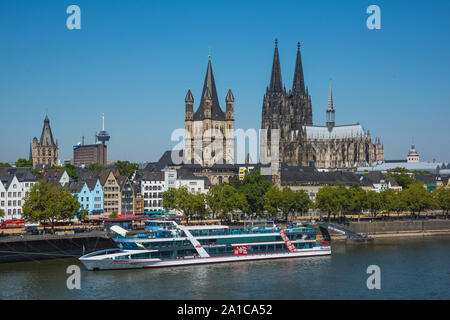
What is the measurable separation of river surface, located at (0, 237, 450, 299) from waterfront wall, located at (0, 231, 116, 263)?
5.21 ft

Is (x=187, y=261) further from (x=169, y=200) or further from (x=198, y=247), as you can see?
(x=169, y=200)

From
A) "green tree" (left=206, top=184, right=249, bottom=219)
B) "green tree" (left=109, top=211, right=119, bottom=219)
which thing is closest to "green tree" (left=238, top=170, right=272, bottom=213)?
"green tree" (left=206, top=184, right=249, bottom=219)

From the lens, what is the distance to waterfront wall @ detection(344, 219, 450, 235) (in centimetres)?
10125

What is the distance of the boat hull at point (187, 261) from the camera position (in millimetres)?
64750

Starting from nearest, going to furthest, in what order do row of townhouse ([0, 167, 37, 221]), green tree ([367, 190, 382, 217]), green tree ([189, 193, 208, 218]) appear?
row of townhouse ([0, 167, 37, 221]), green tree ([189, 193, 208, 218]), green tree ([367, 190, 382, 217])

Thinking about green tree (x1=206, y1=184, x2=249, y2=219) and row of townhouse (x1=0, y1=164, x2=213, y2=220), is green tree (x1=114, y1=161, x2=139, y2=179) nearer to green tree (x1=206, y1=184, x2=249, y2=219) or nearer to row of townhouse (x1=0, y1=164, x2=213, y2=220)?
row of townhouse (x1=0, y1=164, x2=213, y2=220)

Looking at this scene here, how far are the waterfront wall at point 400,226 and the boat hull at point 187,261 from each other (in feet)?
84.1

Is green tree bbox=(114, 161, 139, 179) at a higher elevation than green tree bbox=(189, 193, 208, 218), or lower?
higher

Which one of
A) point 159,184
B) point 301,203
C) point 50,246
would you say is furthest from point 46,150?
point 50,246

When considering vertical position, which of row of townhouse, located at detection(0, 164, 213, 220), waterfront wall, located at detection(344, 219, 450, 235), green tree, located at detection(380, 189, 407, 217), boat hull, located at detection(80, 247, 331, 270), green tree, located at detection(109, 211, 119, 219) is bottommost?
boat hull, located at detection(80, 247, 331, 270)

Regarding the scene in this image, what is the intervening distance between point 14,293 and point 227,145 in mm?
99920

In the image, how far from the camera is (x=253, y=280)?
5981cm

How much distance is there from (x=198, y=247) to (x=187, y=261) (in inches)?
76.5

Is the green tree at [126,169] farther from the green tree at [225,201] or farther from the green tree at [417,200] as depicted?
the green tree at [417,200]
